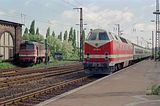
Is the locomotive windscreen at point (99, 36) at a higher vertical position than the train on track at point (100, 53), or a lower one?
higher

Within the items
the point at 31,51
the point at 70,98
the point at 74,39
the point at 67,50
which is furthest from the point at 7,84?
the point at 74,39

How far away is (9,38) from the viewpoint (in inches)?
1800

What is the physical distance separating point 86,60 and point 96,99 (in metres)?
12.9

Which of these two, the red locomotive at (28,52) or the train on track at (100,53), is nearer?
the train on track at (100,53)

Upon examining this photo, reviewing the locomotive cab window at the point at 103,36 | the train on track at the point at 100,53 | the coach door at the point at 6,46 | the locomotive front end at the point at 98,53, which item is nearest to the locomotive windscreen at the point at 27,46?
the coach door at the point at 6,46

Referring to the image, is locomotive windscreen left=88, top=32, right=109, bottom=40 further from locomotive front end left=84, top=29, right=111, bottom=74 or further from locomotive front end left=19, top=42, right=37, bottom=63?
locomotive front end left=19, top=42, right=37, bottom=63

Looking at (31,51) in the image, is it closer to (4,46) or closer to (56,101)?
(4,46)

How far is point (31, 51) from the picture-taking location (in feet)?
140

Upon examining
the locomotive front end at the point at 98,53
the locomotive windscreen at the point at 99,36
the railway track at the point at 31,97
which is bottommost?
the railway track at the point at 31,97

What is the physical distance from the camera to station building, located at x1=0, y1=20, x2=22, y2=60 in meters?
43.8

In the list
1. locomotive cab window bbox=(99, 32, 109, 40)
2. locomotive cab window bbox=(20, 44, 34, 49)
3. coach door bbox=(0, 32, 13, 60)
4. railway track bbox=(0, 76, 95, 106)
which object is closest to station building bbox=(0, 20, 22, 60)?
coach door bbox=(0, 32, 13, 60)

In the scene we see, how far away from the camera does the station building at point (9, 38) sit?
43.8 m

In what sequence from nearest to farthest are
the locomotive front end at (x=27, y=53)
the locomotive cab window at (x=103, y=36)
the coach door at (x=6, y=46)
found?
the locomotive cab window at (x=103, y=36) → the locomotive front end at (x=27, y=53) → the coach door at (x=6, y=46)

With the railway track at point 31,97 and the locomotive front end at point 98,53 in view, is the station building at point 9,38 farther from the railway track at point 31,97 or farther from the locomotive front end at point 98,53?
the railway track at point 31,97
